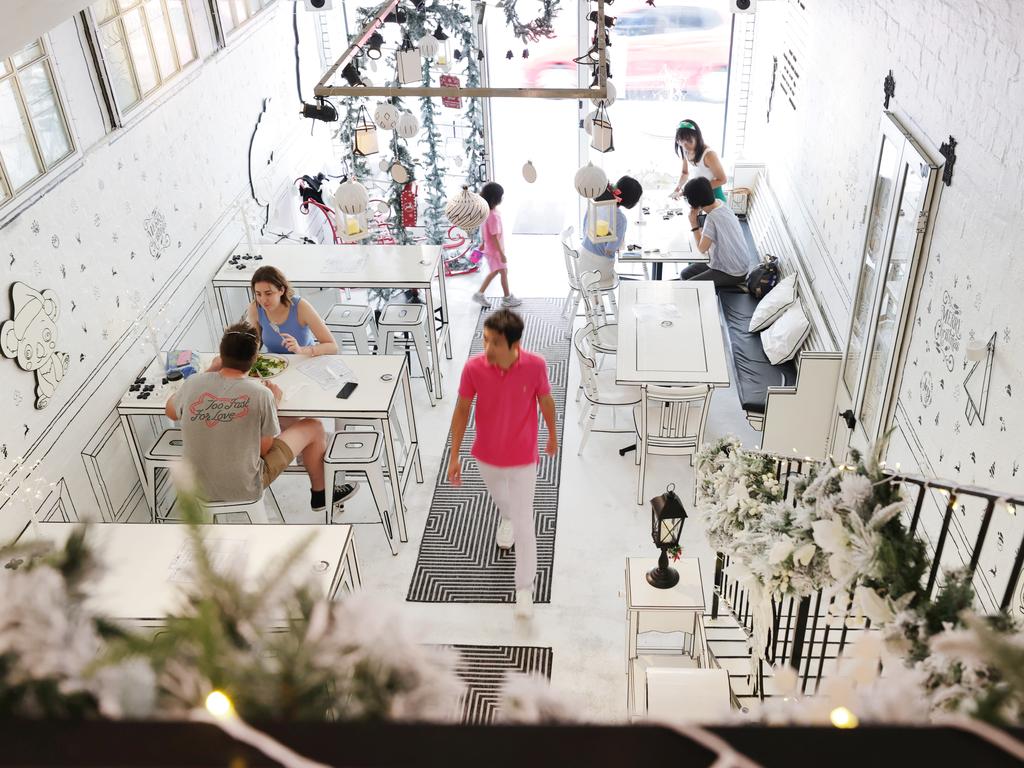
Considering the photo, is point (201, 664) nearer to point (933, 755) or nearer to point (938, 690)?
point (933, 755)

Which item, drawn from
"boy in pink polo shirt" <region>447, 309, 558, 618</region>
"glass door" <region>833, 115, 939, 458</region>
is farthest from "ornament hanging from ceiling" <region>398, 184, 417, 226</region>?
"glass door" <region>833, 115, 939, 458</region>

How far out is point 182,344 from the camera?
6.12m

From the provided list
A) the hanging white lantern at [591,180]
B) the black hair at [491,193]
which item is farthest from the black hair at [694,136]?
the hanging white lantern at [591,180]

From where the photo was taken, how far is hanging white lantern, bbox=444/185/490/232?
648 cm

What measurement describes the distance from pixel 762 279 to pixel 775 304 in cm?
57

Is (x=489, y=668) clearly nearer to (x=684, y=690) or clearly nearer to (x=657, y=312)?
(x=684, y=690)

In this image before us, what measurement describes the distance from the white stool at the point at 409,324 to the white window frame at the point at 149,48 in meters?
2.19

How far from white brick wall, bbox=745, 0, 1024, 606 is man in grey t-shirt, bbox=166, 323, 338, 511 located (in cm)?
328

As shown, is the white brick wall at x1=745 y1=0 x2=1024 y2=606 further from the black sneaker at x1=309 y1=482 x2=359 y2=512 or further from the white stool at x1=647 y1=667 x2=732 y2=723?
the black sneaker at x1=309 y1=482 x2=359 y2=512

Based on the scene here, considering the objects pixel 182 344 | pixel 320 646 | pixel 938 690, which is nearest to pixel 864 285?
pixel 938 690

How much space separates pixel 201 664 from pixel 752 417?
5.45 metres

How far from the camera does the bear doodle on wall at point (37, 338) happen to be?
4203 millimetres

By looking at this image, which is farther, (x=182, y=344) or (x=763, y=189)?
(x=763, y=189)

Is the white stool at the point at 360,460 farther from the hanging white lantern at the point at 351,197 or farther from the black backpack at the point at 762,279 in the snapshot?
the black backpack at the point at 762,279
